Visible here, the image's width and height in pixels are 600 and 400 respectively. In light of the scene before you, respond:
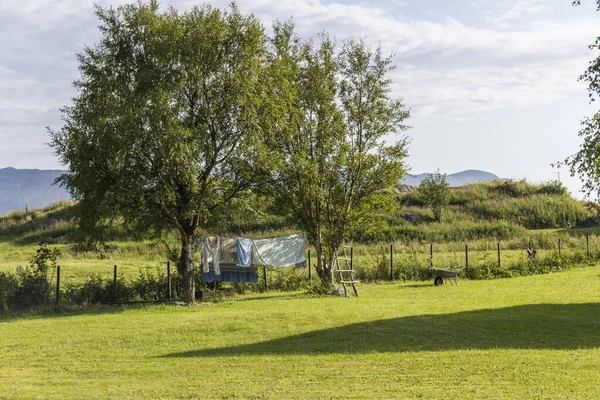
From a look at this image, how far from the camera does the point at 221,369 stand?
1249 centimetres

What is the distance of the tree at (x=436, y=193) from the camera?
61.2 meters

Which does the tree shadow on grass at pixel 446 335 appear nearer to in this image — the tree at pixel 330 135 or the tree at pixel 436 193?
the tree at pixel 330 135

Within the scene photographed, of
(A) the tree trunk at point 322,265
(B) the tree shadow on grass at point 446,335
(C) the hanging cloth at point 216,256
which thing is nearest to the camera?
(B) the tree shadow on grass at point 446,335

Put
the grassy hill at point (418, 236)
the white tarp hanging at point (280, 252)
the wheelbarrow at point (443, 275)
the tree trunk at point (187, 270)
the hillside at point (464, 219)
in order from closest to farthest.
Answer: the tree trunk at point (187, 270), the white tarp hanging at point (280, 252), the wheelbarrow at point (443, 275), the grassy hill at point (418, 236), the hillside at point (464, 219)

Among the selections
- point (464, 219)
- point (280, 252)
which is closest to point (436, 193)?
point (464, 219)

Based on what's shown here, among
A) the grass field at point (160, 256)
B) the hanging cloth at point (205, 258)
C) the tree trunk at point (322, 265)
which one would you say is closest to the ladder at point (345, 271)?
the tree trunk at point (322, 265)

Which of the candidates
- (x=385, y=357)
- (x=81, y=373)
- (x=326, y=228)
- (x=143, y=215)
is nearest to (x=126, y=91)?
(x=143, y=215)

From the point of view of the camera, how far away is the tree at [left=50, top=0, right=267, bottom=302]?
2366cm

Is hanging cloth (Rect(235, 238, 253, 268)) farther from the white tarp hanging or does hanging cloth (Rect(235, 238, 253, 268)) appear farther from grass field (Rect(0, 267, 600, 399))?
grass field (Rect(0, 267, 600, 399))

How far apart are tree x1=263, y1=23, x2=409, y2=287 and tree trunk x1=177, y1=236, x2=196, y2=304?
4242 mm

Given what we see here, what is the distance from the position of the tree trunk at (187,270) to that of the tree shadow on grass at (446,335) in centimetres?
1043

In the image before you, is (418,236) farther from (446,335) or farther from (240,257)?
(446,335)

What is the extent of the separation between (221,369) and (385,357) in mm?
3252

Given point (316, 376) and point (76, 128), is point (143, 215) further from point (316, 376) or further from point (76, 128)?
point (316, 376)
